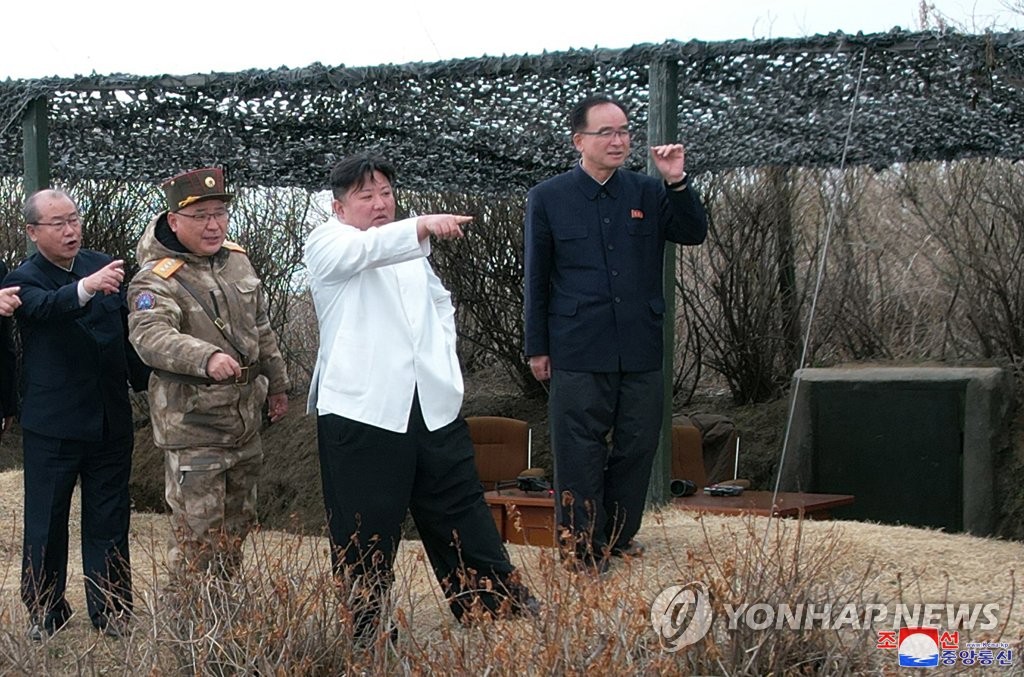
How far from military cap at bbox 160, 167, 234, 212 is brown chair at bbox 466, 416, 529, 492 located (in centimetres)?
455

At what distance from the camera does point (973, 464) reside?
7988 mm

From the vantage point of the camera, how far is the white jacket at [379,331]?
4.36 m

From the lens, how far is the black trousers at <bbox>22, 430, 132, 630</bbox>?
4988 millimetres

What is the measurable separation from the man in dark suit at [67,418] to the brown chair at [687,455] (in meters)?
4.19

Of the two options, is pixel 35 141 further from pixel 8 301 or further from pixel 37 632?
pixel 37 632

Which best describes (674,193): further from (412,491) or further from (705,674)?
(705,674)

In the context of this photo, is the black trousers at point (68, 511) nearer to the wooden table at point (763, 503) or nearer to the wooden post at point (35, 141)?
the wooden post at point (35, 141)

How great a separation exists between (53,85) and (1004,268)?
6768 millimetres

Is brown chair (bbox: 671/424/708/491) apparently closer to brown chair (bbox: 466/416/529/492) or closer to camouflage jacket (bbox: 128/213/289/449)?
brown chair (bbox: 466/416/529/492)

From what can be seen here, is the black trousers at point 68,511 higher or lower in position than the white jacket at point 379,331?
lower

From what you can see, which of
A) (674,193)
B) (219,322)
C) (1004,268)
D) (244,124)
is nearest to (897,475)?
(1004,268)

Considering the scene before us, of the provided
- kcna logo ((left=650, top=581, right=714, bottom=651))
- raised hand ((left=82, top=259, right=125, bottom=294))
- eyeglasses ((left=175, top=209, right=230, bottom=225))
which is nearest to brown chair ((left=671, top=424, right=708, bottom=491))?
eyeglasses ((left=175, top=209, right=230, bottom=225))

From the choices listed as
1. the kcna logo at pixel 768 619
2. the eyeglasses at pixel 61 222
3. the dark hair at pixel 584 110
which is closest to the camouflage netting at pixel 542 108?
the dark hair at pixel 584 110

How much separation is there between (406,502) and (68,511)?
138 centimetres
